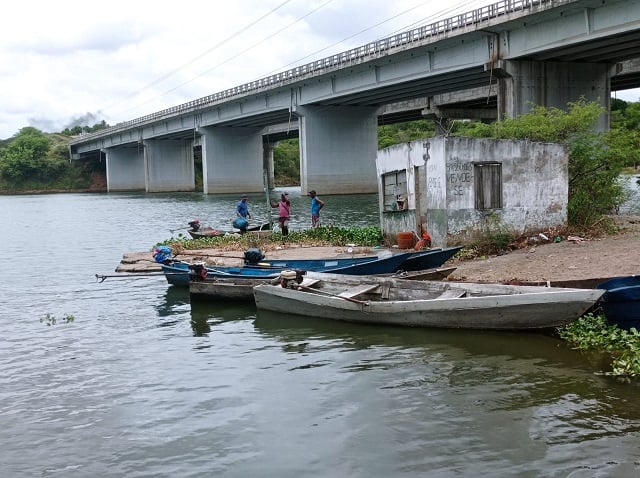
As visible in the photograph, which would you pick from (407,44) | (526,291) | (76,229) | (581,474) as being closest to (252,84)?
(407,44)

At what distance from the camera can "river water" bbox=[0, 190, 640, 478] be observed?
272 inches

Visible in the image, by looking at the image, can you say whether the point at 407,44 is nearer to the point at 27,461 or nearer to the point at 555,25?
the point at 555,25

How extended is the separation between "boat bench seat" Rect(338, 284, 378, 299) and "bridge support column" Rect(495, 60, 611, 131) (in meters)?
25.6

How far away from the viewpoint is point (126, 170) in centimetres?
10650

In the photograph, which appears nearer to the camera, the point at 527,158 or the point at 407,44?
the point at 527,158

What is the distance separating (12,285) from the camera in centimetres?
1914

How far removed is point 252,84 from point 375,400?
5595cm

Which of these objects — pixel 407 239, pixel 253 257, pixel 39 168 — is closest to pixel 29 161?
pixel 39 168

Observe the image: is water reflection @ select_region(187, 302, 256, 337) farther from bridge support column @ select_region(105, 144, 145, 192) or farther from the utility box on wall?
bridge support column @ select_region(105, 144, 145, 192)

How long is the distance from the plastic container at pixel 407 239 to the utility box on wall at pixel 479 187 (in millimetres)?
250

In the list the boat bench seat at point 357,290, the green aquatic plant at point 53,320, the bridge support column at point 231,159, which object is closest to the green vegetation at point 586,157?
the boat bench seat at point 357,290

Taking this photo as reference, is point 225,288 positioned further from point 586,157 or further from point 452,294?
point 586,157

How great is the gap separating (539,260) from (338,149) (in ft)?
156

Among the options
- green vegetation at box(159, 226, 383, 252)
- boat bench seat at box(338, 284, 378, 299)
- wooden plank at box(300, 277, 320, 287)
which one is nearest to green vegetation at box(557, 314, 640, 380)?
boat bench seat at box(338, 284, 378, 299)
